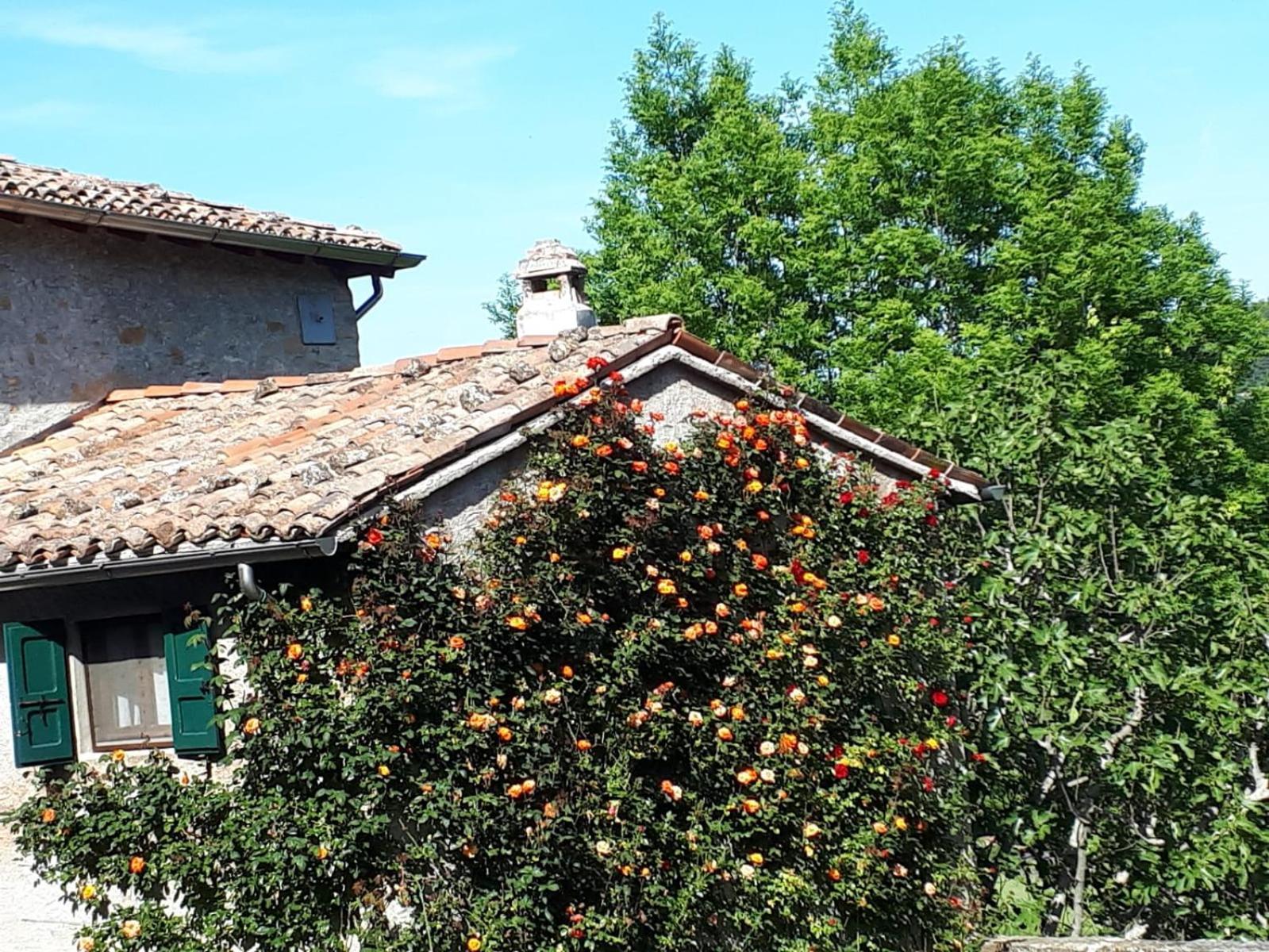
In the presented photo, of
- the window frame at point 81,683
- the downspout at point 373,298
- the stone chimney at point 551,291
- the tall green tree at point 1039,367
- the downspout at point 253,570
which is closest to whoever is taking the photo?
the downspout at point 253,570

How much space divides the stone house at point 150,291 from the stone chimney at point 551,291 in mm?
3794

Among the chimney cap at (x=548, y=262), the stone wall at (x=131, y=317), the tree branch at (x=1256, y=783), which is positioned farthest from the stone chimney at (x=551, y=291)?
the tree branch at (x=1256, y=783)

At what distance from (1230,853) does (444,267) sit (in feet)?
32.2

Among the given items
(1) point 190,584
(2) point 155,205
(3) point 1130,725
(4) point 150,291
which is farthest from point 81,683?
(3) point 1130,725

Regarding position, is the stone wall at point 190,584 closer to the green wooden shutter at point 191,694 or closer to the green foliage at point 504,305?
the green wooden shutter at point 191,694

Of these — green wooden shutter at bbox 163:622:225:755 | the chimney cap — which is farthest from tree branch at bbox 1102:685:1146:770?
green wooden shutter at bbox 163:622:225:755

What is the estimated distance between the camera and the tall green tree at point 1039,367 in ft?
29.1

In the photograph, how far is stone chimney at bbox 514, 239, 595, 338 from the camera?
393 inches

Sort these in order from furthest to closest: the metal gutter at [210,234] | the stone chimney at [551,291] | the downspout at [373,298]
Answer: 1. the downspout at [373,298]
2. the metal gutter at [210,234]
3. the stone chimney at [551,291]

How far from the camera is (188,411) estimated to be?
10.4m

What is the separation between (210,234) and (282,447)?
4670 millimetres

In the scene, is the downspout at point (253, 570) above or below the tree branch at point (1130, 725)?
above

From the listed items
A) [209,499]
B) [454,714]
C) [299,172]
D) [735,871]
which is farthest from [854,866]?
[299,172]

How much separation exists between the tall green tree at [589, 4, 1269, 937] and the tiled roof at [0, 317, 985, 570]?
→ 3.66 feet
